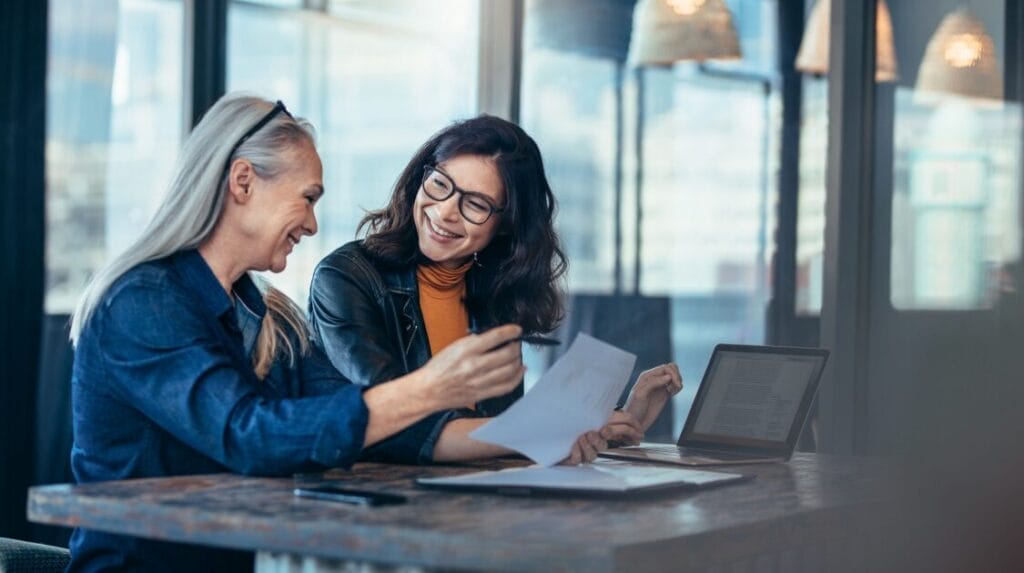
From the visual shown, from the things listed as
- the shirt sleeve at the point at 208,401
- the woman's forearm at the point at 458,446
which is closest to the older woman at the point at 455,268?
the woman's forearm at the point at 458,446

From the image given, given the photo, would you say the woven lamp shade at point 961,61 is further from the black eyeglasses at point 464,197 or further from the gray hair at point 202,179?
the gray hair at point 202,179

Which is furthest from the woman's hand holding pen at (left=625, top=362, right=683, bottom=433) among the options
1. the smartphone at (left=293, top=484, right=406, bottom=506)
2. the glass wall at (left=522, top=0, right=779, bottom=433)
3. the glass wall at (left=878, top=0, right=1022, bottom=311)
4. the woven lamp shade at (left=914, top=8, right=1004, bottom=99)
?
the glass wall at (left=522, top=0, right=779, bottom=433)

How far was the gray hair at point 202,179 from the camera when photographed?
81.9 inches

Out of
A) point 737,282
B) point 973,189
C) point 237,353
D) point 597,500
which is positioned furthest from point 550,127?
point 597,500

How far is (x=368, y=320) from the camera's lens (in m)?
2.59

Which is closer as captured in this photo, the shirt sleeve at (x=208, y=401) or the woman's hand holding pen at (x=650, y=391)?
the shirt sleeve at (x=208, y=401)

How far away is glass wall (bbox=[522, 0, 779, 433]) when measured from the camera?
452 cm

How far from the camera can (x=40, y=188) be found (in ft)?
13.8

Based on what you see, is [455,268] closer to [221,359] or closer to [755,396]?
[755,396]

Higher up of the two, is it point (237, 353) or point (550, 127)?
point (550, 127)

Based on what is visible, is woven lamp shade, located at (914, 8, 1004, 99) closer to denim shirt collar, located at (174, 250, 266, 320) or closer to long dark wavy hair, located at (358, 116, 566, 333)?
long dark wavy hair, located at (358, 116, 566, 333)

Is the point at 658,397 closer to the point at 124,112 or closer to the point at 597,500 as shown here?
the point at 597,500

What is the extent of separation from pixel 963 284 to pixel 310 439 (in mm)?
2200

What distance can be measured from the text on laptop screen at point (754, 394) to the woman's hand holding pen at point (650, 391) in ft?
0.30
